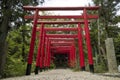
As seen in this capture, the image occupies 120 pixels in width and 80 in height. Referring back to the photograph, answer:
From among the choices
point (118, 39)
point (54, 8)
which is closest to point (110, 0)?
point (118, 39)

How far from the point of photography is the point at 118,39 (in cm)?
3069

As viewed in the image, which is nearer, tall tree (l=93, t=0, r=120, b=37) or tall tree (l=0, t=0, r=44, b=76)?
tall tree (l=0, t=0, r=44, b=76)

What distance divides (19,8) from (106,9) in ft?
64.1

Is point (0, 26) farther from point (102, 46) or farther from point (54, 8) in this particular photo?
point (102, 46)

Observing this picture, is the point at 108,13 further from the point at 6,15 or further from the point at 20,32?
the point at 6,15

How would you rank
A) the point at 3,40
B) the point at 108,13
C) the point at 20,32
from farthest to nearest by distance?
the point at 108,13 < the point at 20,32 < the point at 3,40

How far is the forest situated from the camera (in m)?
9.77

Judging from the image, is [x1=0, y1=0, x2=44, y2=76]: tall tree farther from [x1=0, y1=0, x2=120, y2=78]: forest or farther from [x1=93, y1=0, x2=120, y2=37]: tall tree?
[x1=93, y1=0, x2=120, y2=37]: tall tree

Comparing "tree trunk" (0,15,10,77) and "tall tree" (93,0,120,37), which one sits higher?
"tall tree" (93,0,120,37)

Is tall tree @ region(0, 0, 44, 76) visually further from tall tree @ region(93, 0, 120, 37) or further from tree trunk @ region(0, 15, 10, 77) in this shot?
tall tree @ region(93, 0, 120, 37)

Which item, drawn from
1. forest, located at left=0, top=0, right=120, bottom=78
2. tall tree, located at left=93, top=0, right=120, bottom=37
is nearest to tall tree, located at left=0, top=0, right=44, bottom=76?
forest, located at left=0, top=0, right=120, bottom=78

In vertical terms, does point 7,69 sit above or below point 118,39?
below

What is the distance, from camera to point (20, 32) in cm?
2230

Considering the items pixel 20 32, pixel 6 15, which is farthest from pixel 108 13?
pixel 6 15
